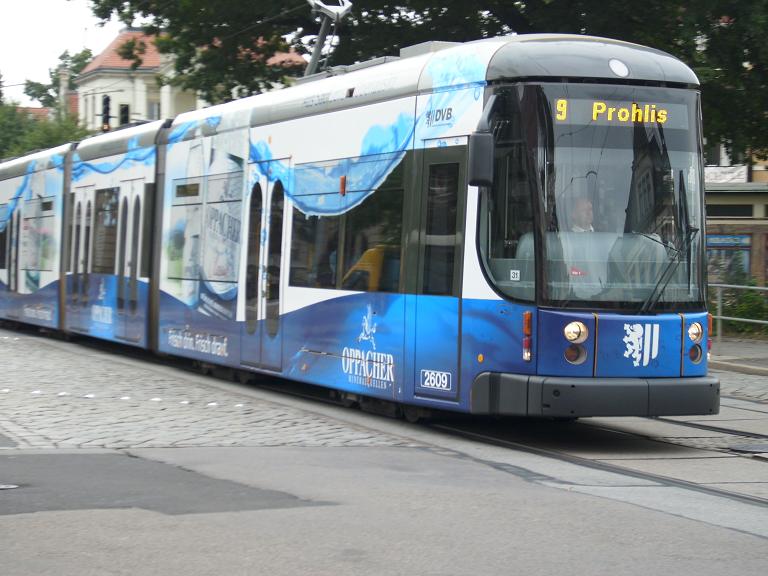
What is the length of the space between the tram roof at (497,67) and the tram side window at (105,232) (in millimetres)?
6918

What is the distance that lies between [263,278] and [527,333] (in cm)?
460

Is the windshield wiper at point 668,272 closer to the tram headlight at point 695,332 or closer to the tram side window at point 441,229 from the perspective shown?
the tram headlight at point 695,332

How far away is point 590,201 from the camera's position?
10.2m

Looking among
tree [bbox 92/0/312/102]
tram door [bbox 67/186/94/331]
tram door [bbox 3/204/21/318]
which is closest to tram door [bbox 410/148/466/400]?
tram door [bbox 67/186/94/331]

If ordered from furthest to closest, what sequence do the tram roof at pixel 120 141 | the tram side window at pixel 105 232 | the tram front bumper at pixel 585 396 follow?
the tram side window at pixel 105 232 → the tram roof at pixel 120 141 → the tram front bumper at pixel 585 396

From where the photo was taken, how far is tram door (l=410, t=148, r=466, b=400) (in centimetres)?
1069

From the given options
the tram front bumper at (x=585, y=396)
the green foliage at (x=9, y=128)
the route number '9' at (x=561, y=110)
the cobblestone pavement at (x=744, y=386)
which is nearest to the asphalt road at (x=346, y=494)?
the tram front bumper at (x=585, y=396)

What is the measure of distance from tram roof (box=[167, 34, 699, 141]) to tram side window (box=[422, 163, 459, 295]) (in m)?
0.75

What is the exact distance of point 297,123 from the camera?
13.5 meters

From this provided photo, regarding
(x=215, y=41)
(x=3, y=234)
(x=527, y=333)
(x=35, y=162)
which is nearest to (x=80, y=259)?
(x=35, y=162)

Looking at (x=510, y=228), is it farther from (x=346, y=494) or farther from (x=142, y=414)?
(x=142, y=414)

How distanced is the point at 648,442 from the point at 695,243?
179cm

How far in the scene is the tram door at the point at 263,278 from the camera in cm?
1374

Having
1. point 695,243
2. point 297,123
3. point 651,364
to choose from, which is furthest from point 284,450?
point 297,123
